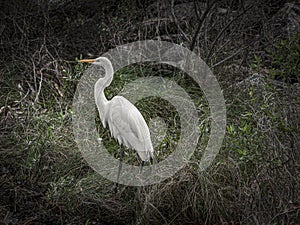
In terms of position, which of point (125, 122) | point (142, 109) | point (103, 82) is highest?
point (103, 82)

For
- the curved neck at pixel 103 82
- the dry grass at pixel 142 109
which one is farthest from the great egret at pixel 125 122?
the dry grass at pixel 142 109

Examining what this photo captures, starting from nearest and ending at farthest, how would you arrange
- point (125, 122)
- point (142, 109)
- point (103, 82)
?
1. point (125, 122)
2. point (103, 82)
3. point (142, 109)

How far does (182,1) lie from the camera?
614 centimetres

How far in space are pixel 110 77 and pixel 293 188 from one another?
2.10 meters

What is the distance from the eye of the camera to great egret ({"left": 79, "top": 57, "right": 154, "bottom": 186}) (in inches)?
151

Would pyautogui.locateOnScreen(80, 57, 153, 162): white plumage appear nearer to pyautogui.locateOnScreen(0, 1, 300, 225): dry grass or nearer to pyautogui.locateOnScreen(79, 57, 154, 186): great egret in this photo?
pyautogui.locateOnScreen(79, 57, 154, 186): great egret

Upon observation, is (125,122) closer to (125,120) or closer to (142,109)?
(125,120)

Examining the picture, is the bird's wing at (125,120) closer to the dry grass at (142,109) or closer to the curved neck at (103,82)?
the curved neck at (103,82)

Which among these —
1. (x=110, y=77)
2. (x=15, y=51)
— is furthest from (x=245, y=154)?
(x=15, y=51)

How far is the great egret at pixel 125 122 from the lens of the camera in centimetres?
384

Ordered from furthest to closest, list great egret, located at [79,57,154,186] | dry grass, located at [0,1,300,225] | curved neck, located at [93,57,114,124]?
curved neck, located at [93,57,114,124]
great egret, located at [79,57,154,186]
dry grass, located at [0,1,300,225]

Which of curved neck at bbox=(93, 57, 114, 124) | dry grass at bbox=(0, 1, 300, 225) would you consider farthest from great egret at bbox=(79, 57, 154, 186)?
dry grass at bbox=(0, 1, 300, 225)

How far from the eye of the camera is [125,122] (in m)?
3.97

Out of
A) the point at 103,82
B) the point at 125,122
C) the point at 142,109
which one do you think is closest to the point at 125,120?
the point at 125,122
